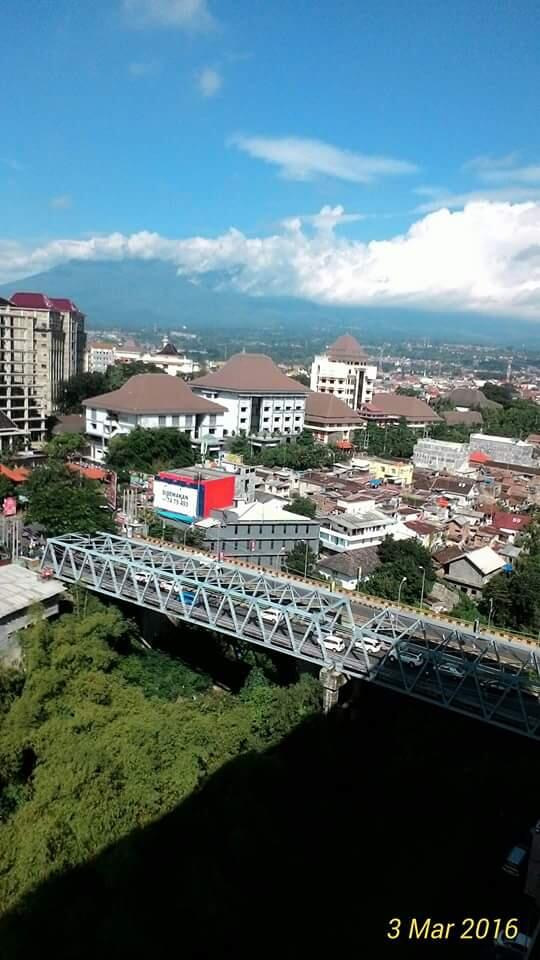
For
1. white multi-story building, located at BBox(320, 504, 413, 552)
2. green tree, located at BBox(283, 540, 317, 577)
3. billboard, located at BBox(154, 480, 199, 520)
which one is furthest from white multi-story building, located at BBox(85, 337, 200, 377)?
green tree, located at BBox(283, 540, 317, 577)

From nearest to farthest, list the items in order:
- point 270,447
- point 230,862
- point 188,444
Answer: point 230,862 < point 188,444 < point 270,447

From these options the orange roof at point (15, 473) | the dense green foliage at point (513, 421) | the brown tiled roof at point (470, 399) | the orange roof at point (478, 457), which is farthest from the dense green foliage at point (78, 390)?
the brown tiled roof at point (470, 399)

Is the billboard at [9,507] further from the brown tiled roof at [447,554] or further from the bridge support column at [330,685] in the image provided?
the brown tiled roof at [447,554]

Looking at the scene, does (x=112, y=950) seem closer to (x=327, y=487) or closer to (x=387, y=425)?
(x=327, y=487)

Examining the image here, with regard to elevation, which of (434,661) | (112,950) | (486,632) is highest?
(434,661)

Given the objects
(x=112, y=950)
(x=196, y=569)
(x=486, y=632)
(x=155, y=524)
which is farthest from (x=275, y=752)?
(x=155, y=524)

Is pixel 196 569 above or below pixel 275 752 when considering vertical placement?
above
